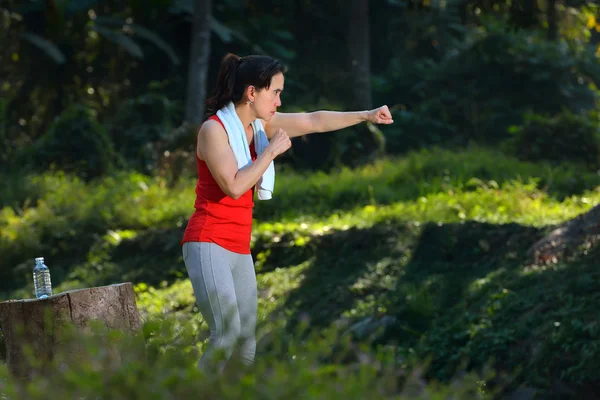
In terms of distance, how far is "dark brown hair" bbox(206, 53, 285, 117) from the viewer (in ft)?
17.9

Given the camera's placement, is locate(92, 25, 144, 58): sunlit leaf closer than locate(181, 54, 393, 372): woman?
No

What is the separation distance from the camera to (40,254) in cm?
1434

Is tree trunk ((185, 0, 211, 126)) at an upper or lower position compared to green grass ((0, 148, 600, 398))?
upper

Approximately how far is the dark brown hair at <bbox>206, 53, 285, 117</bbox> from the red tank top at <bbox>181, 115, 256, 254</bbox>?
0.17 metres

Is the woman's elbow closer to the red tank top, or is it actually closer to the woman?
the woman

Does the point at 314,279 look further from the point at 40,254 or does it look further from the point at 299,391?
the point at 299,391

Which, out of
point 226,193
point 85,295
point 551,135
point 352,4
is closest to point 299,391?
point 226,193

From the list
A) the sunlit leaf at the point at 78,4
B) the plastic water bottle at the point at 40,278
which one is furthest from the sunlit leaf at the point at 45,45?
the plastic water bottle at the point at 40,278

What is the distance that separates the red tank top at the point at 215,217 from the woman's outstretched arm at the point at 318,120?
1.94 ft

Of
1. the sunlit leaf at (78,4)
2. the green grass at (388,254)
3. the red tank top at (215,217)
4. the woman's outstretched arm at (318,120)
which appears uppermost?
the sunlit leaf at (78,4)

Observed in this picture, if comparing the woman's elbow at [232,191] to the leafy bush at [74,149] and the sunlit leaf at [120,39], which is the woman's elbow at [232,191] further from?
the sunlit leaf at [120,39]

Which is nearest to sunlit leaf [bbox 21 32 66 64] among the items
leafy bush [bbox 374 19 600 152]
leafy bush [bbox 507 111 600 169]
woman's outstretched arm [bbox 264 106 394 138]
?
leafy bush [bbox 374 19 600 152]

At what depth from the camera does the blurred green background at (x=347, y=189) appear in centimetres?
780

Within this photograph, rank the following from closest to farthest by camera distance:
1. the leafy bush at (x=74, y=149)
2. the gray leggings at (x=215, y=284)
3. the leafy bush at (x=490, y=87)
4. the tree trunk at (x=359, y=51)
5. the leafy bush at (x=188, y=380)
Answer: the leafy bush at (x=188, y=380)
the gray leggings at (x=215, y=284)
the leafy bush at (x=74, y=149)
the tree trunk at (x=359, y=51)
the leafy bush at (x=490, y=87)
